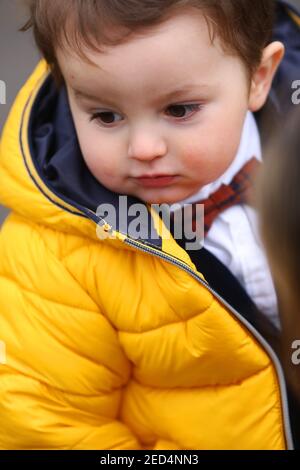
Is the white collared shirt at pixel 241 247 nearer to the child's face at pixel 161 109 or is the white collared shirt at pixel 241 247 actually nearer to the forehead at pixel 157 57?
the child's face at pixel 161 109

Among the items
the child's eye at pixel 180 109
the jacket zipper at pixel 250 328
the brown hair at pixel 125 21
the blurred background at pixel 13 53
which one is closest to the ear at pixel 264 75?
the brown hair at pixel 125 21

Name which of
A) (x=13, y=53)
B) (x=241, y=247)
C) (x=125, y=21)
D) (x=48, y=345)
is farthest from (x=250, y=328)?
(x=13, y=53)

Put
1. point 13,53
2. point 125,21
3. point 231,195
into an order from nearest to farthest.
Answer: point 125,21 < point 231,195 < point 13,53

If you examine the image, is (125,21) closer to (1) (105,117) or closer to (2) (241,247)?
(1) (105,117)

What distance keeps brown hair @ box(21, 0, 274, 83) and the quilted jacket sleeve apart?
255 mm

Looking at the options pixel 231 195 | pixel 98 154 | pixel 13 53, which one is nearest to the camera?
pixel 98 154

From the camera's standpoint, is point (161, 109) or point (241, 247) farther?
point (241, 247)

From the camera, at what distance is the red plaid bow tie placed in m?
0.98

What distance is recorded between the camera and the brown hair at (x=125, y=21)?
77 cm

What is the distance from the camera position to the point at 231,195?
1.00 meters

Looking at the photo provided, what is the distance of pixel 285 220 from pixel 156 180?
0.22 metres

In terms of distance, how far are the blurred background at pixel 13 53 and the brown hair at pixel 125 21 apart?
52cm
